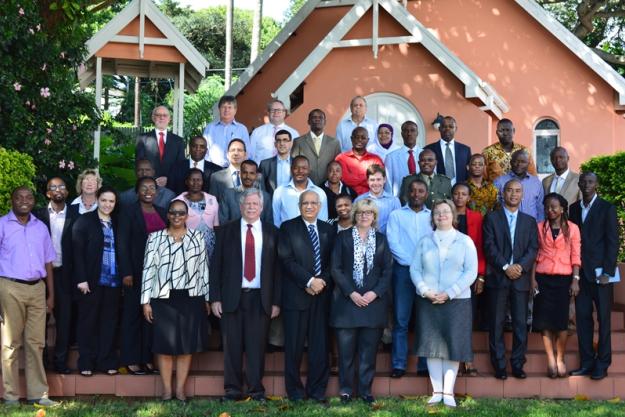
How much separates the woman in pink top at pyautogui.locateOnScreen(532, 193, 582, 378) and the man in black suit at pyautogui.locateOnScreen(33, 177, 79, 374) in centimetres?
498

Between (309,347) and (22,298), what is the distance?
2.93 metres

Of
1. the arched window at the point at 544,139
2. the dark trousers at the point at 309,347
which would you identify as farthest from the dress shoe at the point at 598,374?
the arched window at the point at 544,139

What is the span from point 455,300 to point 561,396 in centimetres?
166

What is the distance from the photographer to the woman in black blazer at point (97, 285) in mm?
9633

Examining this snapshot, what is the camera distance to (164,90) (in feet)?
149

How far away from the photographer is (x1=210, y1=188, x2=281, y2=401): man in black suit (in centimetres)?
944

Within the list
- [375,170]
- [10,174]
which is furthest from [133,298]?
[375,170]

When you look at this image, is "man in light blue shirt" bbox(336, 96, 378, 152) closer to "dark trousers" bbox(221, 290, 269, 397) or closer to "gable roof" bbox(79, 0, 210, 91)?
"dark trousers" bbox(221, 290, 269, 397)

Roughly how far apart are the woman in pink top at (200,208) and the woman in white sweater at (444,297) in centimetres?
239

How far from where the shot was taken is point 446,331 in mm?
9305

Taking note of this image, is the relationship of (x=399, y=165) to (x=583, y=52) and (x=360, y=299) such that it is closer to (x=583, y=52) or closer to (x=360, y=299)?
(x=360, y=299)

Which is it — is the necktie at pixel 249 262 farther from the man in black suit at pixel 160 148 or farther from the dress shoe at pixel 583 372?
the dress shoe at pixel 583 372

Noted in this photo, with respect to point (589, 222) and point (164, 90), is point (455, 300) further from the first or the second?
point (164, 90)

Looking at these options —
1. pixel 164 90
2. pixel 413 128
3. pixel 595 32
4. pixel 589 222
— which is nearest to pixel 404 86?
pixel 413 128
